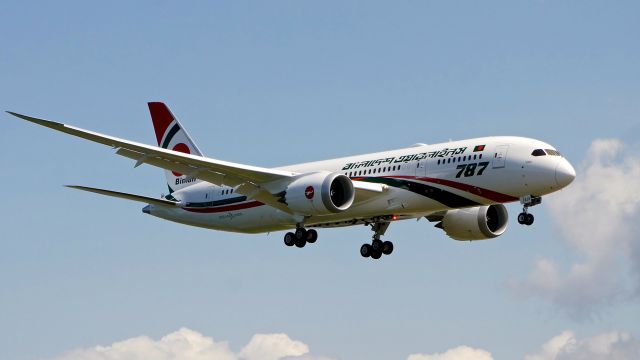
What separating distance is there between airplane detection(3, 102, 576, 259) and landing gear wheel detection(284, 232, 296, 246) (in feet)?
0.14

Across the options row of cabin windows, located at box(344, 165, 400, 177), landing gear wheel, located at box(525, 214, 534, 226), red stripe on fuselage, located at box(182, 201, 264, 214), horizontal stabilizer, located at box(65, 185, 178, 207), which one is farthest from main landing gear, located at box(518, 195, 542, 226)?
horizontal stabilizer, located at box(65, 185, 178, 207)

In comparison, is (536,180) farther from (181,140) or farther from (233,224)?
(181,140)

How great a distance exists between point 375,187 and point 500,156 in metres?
5.65

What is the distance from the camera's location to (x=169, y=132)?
64938mm

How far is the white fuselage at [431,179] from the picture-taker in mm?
48469

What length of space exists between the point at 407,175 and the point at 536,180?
18.9ft

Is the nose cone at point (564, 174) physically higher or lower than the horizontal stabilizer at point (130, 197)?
higher

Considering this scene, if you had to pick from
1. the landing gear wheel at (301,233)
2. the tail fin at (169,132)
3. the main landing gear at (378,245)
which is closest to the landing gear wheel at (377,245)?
the main landing gear at (378,245)

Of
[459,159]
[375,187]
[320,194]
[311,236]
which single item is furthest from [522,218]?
[311,236]

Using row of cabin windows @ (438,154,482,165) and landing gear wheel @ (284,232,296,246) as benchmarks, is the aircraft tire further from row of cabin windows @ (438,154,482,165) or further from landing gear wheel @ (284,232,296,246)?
row of cabin windows @ (438,154,482,165)

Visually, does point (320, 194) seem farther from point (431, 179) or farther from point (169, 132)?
point (169, 132)

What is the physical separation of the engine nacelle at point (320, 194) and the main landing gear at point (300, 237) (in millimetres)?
2175

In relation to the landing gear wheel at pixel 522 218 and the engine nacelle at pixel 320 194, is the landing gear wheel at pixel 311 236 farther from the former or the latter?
the landing gear wheel at pixel 522 218

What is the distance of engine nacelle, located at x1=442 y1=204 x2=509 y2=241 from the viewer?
56.5 metres
